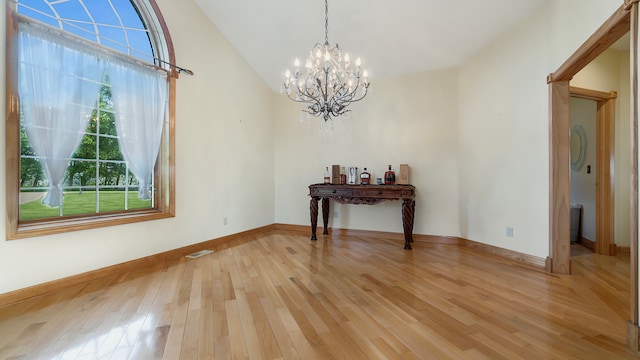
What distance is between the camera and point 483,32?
3.70m

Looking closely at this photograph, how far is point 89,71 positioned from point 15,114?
760mm

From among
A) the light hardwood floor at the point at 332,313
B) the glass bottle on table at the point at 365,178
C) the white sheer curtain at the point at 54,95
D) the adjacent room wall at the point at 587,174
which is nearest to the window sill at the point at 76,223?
the white sheer curtain at the point at 54,95

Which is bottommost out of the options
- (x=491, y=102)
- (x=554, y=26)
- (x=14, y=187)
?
(x=14, y=187)

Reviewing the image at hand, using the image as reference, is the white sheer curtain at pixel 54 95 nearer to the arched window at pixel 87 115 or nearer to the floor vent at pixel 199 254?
the arched window at pixel 87 115

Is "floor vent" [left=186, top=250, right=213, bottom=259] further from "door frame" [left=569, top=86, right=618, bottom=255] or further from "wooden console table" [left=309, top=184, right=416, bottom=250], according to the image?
"door frame" [left=569, top=86, right=618, bottom=255]

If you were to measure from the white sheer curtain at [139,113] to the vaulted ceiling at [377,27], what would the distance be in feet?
5.04

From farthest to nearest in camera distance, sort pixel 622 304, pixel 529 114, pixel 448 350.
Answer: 1. pixel 529 114
2. pixel 622 304
3. pixel 448 350

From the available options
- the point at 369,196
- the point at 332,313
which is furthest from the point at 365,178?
the point at 332,313

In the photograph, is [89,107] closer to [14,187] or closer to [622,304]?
[14,187]

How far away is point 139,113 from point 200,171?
1.07 metres

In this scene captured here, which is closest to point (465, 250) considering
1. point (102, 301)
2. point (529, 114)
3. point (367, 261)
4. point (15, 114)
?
point (367, 261)

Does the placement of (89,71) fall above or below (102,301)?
above

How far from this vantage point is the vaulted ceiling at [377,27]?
3490 mm

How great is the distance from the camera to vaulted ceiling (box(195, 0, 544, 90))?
11.5 ft
